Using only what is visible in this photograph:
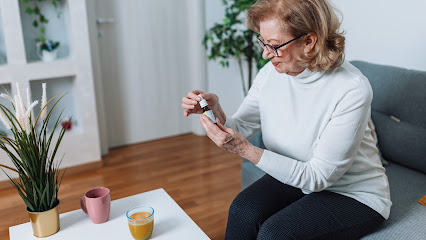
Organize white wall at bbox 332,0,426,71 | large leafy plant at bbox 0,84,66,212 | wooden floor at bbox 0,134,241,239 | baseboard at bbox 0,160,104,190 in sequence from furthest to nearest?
baseboard at bbox 0,160,104,190 → wooden floor at bbox 0,134,241,239 → white wall at bbox 332,0,426,71 → large leafy plant at bbox 0,84,66,212

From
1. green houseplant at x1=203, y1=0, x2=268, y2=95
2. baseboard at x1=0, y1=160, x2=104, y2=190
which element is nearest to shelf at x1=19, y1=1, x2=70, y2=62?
baseboard at x1=0, y1=160, x2=104, y2=190

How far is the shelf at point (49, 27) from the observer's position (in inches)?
102

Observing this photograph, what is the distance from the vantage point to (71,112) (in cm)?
287

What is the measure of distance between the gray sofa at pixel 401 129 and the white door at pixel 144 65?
1.56 metres

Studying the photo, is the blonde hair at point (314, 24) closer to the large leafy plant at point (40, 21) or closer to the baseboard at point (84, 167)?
the large leafy plant at point (40, 21)

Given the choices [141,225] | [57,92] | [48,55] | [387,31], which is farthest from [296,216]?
[57,92]

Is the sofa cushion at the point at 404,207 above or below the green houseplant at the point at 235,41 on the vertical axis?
below

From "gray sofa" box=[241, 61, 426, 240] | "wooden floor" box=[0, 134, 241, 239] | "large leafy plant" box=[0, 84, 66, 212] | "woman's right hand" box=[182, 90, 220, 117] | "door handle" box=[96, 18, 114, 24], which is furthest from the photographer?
"door handle" box=[96, 18, 114, 24]

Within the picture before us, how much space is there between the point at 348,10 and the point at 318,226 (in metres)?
1.44

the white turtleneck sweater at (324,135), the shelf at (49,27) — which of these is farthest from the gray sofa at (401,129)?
the shelf at (49,27)

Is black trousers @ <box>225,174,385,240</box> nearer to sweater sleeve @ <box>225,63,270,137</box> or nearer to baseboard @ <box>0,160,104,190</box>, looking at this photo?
sweater sleeve @ <box>225,63,270,137</box>

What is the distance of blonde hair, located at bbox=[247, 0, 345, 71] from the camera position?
3.99ft

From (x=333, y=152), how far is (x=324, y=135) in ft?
0.19

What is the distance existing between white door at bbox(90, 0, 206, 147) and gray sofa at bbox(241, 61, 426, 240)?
1557 millimetres
